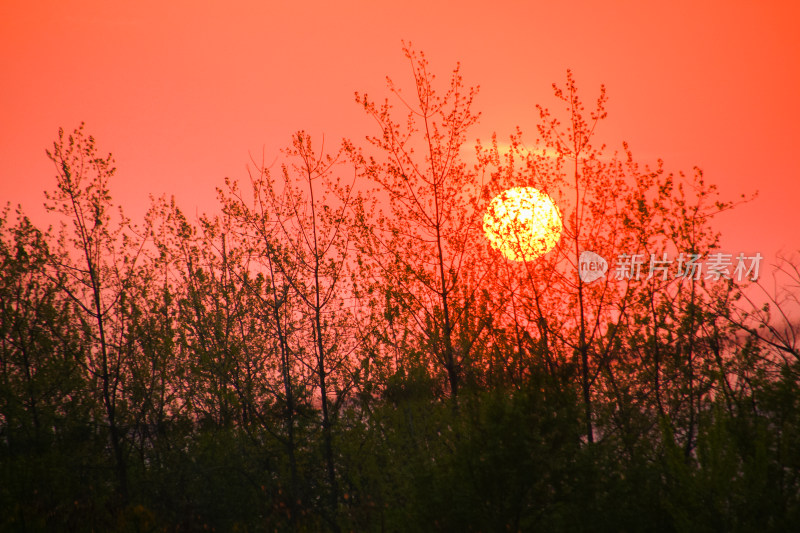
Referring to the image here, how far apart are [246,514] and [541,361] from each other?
12.2 metres

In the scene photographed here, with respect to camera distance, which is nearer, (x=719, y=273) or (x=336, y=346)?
(x=336, y=346)

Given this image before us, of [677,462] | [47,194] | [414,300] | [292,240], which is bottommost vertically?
[677,462]

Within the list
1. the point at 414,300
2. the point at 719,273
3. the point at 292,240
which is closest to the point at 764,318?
the point at 719,273

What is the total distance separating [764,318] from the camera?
939 inches

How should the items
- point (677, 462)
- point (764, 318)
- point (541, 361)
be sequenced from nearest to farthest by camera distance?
1. point (677, 462)
2. point (541, 361)
3. point (764, 318)

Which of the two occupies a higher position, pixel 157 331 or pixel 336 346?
pixel 157 331

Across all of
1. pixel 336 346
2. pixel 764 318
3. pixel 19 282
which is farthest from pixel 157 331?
pixel 764 318

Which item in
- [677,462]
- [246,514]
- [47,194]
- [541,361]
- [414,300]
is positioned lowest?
[246,514]

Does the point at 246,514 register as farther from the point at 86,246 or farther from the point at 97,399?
the point at 86,246

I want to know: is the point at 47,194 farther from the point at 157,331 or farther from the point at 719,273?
the point at 719,273

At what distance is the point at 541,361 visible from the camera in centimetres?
2000

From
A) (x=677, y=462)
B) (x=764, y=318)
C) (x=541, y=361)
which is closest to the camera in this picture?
(x=677, y=462)

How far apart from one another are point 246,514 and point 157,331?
7.45 m

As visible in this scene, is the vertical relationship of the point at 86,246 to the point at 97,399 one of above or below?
above
